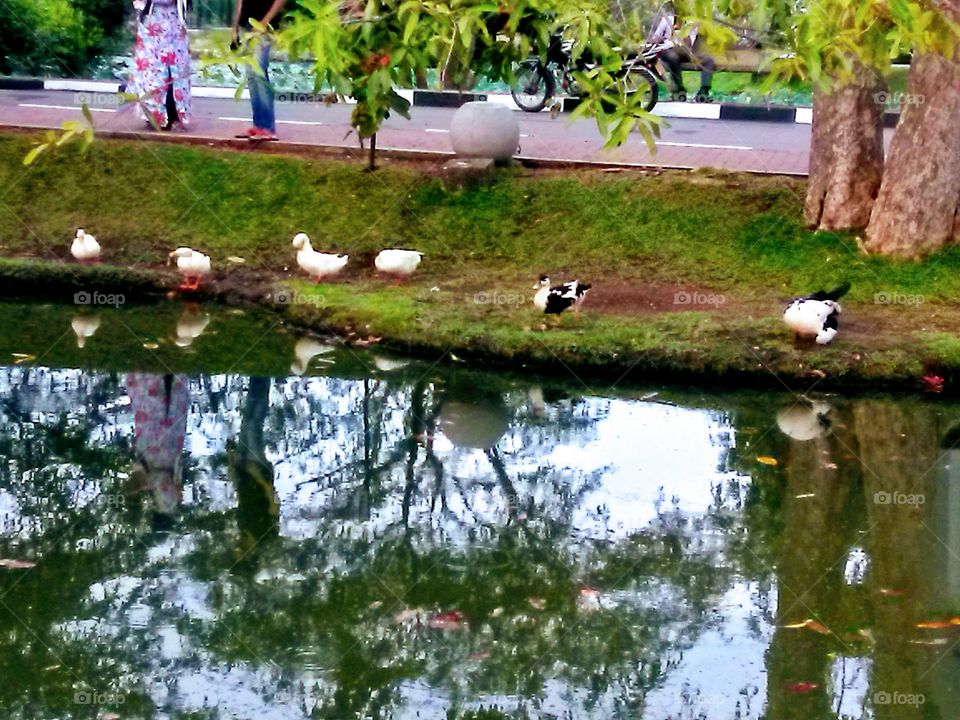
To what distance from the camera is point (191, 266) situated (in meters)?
10.5

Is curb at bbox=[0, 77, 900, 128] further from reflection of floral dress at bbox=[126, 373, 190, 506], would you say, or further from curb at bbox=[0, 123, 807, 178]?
reflection of floral dress at bbox=[126, 373, 190, 506]

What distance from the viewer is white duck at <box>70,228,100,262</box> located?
35.2 feet

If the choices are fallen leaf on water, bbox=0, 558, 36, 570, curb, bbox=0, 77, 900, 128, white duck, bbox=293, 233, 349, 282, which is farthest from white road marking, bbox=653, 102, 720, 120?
fallen leaf on water, bbox=0, 558, 36, 570

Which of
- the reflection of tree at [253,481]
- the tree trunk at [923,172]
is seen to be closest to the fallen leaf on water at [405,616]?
the reflection of tree at [253,481]

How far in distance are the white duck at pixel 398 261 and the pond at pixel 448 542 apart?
1.00 metres

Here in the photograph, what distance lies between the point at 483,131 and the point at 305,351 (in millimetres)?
3037

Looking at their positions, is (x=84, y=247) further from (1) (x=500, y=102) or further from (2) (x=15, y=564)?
(1) (x=500, y=102)

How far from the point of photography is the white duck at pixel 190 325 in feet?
32.1

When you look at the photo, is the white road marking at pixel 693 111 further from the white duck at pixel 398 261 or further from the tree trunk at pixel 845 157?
the white duck at pixel 398 261

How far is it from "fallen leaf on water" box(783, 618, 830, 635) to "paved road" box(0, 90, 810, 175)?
6.55 m

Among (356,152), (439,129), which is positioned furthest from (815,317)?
(439,129)

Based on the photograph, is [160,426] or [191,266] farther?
[191,266]

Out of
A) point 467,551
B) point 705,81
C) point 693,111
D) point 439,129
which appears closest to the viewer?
point 467,551

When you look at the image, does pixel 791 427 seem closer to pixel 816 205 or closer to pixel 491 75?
pixel 816 205
